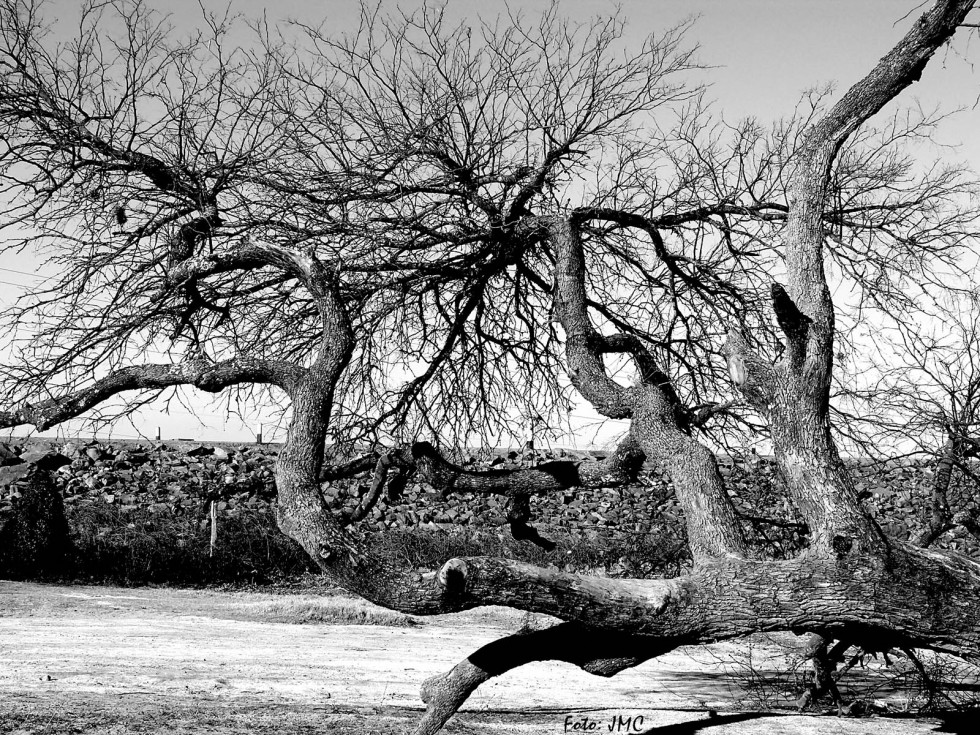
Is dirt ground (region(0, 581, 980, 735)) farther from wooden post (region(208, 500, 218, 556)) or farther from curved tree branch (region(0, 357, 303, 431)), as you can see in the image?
wooden post (region(208, 500, 218, 556))

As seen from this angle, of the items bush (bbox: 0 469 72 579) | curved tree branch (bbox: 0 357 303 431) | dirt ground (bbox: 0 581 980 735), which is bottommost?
dirt ground (bbox: 0 581 980 735)

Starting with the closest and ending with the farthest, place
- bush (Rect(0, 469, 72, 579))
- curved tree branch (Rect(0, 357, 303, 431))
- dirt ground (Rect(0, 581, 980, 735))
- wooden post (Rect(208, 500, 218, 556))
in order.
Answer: curved tree branch (Rect(0, 357, 303, 431)), dirt ground (Rect(0, 581, 980, 735)), bush (Rect(0, 469, 72, 579)), wooden post (Rect(208, 500, 218, 556))

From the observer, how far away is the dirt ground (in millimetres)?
6777

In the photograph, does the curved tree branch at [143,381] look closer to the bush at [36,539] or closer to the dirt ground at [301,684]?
the dirt ground at [301,684]

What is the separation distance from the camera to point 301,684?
27.2 feet

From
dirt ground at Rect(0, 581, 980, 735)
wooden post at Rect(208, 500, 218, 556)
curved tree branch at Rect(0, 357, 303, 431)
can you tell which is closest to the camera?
curved tree branch at Rect(0, 357, 303, 431)

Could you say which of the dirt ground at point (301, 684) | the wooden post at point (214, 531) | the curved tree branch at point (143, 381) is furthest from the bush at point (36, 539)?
the curved tree branch at point (143, 381)

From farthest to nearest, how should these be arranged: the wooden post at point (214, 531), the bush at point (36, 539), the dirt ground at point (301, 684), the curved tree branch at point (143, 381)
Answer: the wooden post at point (214, 531) < the bush at point (36, 539) < the dirt ground at point (301, 684) < the curved tree branch at point (143, 381)

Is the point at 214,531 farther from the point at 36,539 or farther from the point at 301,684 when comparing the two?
the point at 301,684

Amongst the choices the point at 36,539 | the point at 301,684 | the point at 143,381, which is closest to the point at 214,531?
the point at 36,539

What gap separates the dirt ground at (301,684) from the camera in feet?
22.2

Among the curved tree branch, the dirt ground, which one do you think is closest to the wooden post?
the dirt ground

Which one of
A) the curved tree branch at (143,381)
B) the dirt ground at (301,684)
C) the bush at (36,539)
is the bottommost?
the dirt ground at (301,684)

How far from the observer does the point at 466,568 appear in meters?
4.62
